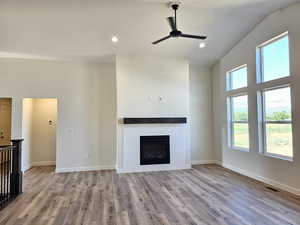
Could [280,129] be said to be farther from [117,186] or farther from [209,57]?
[117,186]

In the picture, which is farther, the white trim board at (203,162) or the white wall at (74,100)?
the white trim board at (203,162)

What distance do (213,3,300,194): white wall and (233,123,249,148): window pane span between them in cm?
24

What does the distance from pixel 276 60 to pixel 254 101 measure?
1.02 m

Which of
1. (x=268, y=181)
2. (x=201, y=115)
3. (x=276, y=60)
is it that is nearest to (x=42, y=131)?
(x=201, y=115)

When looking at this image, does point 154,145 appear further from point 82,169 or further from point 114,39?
point 114,39

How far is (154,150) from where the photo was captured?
6.23 metres

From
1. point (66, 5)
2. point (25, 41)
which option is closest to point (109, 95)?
point (25, 41)

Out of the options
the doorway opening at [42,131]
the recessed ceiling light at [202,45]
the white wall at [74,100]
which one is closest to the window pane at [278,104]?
the recessed ceiling light at [202,45]

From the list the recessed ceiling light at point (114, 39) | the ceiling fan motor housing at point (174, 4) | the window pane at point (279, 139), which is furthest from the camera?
the recessed ceiling light at point (114, 39)

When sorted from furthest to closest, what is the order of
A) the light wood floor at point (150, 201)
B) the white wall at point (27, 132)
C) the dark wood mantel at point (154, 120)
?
1. the white wall at point (27, 132)
2. the dark wood mantel at point (154, 120)
3. the light wood floor at point (150, 201)

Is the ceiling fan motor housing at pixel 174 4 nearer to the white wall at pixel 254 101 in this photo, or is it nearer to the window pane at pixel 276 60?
the white wall at pixel 254 101

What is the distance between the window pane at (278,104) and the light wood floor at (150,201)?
150 centimetres

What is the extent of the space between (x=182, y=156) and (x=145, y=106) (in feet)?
5.94

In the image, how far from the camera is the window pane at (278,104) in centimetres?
433
